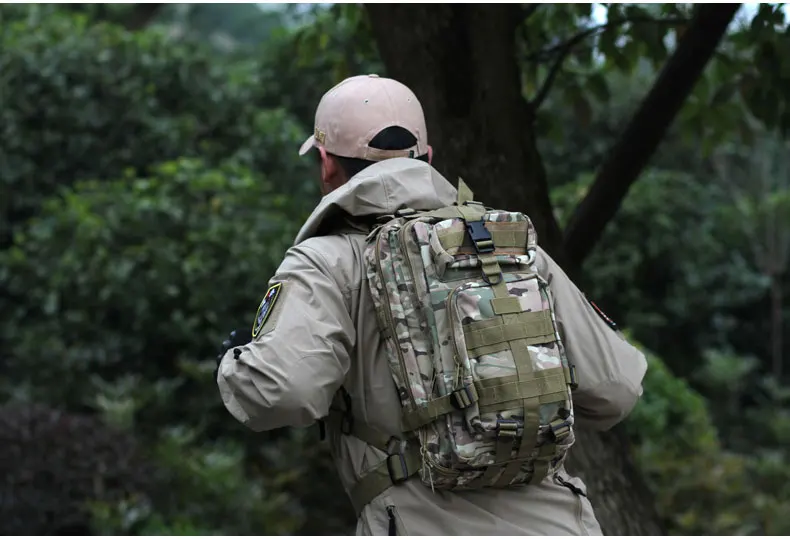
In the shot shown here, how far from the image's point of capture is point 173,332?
20.7 ft

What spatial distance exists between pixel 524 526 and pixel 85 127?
6.07 meters

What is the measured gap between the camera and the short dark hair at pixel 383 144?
2.28 metres

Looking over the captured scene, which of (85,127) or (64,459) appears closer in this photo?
(64,459)

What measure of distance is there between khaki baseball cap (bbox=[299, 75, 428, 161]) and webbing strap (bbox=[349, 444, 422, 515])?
64cm

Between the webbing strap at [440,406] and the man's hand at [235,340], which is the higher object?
the man's hand at [235,340]

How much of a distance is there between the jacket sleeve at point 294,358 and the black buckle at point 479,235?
0.95 feet

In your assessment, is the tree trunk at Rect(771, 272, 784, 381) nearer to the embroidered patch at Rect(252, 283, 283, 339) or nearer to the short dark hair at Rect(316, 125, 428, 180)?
the short dark hair at Rect(316, 125, 428, 180)

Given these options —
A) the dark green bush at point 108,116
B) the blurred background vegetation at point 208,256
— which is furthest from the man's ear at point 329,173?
the dark green bush at point 108,116

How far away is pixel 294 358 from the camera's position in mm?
2020

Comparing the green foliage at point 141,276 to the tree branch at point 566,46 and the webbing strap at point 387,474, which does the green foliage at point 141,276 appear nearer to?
the tree branch at point 566,46

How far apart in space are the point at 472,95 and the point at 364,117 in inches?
45.2

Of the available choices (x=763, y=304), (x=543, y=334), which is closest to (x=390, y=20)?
(x=543, y=334)

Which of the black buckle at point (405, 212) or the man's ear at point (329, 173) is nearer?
the black buckle at point (405, 212)

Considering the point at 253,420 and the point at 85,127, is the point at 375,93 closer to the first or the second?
the point at 253,420
